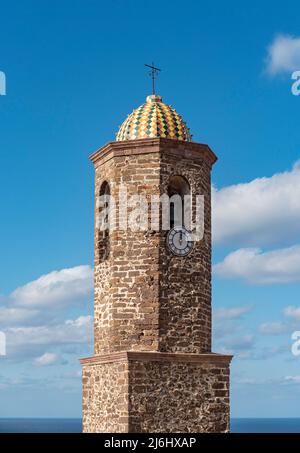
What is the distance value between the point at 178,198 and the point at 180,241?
0.94 m

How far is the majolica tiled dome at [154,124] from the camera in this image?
1895cm

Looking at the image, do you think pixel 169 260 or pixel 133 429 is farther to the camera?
pixel 169 260

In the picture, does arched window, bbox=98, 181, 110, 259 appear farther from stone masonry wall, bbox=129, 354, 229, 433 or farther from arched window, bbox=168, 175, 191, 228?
stone masonry wall, bbox=129, 354, 229, 433

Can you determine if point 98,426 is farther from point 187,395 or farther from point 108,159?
point 108,159

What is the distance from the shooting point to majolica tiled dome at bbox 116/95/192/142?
62.2 ft

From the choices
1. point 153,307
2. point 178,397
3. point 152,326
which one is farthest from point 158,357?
point 153,307

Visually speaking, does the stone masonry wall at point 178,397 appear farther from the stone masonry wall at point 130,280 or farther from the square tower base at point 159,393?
the stone masonry wall at point 130,280

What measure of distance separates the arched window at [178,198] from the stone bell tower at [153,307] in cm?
3

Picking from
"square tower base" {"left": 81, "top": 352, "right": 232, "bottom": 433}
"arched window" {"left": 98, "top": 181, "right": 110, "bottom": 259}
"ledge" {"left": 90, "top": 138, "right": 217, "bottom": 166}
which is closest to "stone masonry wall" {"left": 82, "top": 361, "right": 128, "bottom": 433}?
"square tower base" {"left": 81, "top": 352, "right": 232, "bottom": 433}

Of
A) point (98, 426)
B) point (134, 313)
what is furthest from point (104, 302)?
point (98, 426)

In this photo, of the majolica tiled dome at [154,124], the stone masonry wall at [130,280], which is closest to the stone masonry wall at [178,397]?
the stone masonry wall at [130,280]

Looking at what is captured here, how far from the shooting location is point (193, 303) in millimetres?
18469
